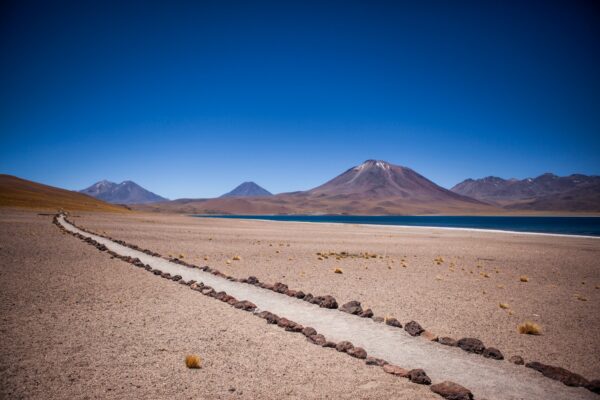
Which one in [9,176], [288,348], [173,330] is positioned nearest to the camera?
[288,348]

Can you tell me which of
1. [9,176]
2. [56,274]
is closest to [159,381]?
[56,274]

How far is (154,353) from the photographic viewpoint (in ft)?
22.4

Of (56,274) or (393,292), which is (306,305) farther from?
(56,274)

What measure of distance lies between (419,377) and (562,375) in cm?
249

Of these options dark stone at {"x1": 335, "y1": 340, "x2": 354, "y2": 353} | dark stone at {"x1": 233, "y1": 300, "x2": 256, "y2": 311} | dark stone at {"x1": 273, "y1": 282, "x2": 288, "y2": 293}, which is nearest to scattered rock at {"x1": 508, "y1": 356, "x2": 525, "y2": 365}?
dark stone at {"x1": 335, "y1": 340, "x2": 354, "y2": 353}

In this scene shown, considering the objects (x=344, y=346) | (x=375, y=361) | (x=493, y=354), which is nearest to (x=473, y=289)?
(x=493, y=354)

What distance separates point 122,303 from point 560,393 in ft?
35.3

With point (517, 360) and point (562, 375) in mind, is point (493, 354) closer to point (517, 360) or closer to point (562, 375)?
point (517, 360)

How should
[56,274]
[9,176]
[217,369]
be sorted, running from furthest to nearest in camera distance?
[9,176] → [56,274] → [217,369]

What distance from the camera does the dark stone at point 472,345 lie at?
23.2ft

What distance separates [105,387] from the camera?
5457 mm

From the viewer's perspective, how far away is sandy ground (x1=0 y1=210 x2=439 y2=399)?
17.9 ft

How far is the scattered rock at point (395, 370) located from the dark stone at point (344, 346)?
98 centimetres

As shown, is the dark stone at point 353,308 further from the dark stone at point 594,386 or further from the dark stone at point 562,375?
the dark stone at point 594,386
